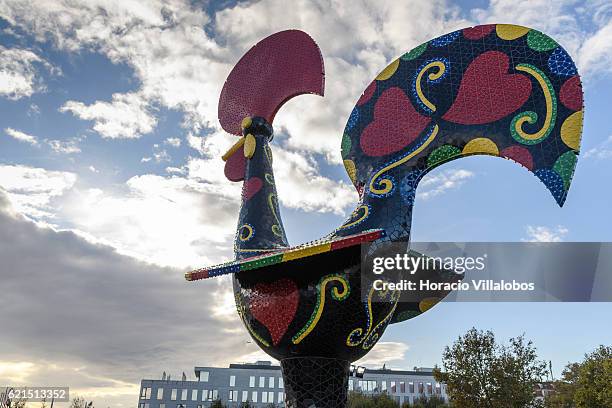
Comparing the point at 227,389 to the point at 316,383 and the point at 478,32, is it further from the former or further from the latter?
the point at 478,32

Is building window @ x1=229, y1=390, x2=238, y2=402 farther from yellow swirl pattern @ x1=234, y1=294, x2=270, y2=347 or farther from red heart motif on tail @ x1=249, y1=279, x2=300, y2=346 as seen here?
red heart motif on tail @ x1=249, y1=279, x2=300, y2=346

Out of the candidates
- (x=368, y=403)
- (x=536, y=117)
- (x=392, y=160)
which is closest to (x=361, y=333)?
(x=392, y=160)

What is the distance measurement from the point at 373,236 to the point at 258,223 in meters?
3.03

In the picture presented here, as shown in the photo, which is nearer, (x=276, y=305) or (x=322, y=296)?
(x=322, y=296)

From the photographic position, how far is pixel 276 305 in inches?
335

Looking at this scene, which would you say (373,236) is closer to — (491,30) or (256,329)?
(256,329)

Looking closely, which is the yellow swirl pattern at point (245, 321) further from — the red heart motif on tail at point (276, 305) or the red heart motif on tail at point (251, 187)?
the red heart motif on tail at point (251, 187)

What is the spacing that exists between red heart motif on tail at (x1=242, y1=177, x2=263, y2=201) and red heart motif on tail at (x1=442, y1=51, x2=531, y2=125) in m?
3.70

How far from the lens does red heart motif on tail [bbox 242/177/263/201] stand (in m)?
10.3

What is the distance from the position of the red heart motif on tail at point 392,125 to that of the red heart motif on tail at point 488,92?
56 centimetres

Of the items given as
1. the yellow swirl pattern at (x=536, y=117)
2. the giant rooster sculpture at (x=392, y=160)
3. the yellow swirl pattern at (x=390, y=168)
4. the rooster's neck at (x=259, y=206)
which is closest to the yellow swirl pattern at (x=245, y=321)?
the giant rooster sculpture at (x=392, y=160)

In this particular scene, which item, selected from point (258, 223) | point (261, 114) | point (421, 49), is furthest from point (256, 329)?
point (421, 49)

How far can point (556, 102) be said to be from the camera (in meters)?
8.08

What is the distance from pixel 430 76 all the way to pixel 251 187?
389 centimetres
